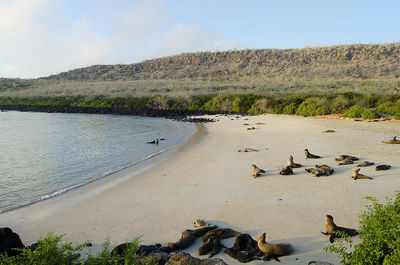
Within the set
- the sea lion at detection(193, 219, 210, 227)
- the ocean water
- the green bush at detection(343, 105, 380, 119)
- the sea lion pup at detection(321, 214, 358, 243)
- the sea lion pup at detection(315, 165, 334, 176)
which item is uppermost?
the green bush at detection(343, 105, 380, 119)

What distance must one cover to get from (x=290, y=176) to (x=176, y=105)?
99.8 ft

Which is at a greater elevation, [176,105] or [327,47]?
[327,47]

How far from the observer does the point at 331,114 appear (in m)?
24.9

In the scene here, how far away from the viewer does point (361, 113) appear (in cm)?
2208

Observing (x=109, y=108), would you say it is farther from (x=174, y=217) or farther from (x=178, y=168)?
(x=174, y=217)

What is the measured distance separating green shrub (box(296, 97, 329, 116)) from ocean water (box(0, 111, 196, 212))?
10164mm

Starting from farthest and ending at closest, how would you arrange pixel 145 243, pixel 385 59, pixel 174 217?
pixel 385 59 < pixel 174 217 < pixel 145 243

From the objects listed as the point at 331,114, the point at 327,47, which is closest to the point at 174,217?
the point at 331,114

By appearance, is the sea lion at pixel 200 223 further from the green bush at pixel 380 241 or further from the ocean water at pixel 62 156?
the ocean water at pixel 62 156

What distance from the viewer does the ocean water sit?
955 centimetres

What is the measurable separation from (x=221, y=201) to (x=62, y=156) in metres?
9.29

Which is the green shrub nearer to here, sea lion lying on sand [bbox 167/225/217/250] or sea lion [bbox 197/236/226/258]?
sea lion lying on sand [bbox 167/225/217/250]

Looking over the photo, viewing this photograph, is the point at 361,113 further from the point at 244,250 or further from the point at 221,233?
the point at 244,250

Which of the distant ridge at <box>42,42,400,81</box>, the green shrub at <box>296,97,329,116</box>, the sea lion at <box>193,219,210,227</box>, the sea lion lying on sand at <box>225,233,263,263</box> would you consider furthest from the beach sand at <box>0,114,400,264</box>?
the distant ridge at <box>42,42,400,81</box>
